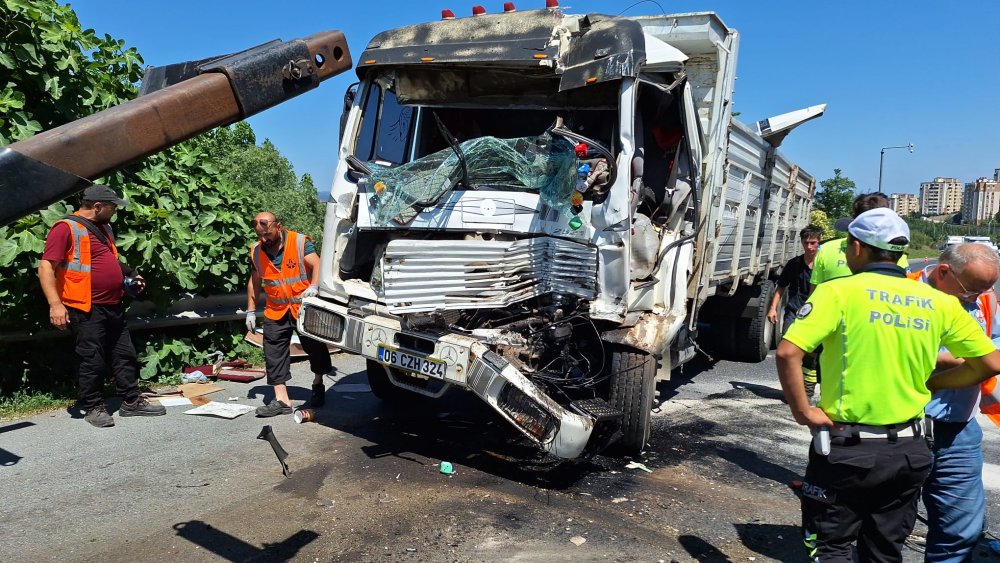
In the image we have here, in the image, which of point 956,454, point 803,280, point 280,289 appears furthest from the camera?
point 803,280

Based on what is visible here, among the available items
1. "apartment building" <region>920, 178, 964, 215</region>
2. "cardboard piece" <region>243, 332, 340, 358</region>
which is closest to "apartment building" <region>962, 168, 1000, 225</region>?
"apartment building" <region>920, 178, 964, 215</region>

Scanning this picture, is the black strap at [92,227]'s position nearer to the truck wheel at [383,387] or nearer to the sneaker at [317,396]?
the sneaker at [317,396]

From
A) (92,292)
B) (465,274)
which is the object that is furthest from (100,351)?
(465,274)

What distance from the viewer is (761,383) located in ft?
24.3

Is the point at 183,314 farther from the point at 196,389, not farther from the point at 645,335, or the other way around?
the point at 645,335

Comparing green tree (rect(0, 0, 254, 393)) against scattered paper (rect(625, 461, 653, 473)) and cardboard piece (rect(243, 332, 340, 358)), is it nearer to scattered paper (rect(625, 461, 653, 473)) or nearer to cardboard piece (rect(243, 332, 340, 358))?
cardboard piece (rect(243, 332, 340, 358))

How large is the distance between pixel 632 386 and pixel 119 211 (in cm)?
427

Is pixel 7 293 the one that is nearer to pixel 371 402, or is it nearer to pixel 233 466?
pixel 233 466

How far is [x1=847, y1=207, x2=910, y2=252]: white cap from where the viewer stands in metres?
2.57

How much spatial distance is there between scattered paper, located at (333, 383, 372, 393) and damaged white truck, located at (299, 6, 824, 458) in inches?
33.8

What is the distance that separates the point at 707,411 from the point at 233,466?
151 inches

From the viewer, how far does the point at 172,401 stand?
5.70 m

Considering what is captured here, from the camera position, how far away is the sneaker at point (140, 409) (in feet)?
17.4

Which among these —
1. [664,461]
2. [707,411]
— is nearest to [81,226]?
[664,461]
